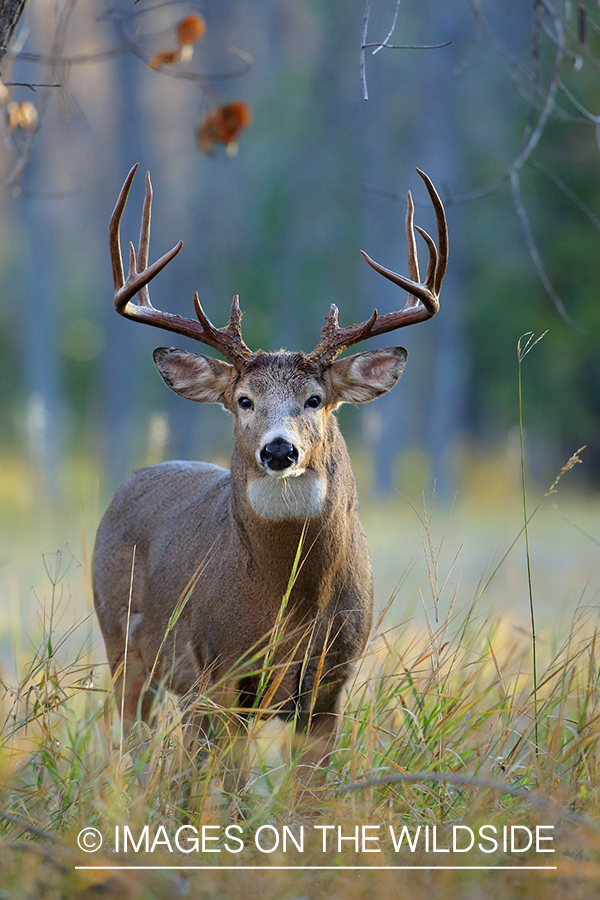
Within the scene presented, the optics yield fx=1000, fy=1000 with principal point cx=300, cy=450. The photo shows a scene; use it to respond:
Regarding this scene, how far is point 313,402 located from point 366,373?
1.16 ft

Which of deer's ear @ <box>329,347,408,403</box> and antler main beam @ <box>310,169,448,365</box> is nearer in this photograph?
antler main beam @ <box>310,169,448,365</box>

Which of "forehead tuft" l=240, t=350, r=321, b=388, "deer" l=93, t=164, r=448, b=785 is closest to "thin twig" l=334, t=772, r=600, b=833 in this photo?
"deer" l=93, t=164, r=448, b=785

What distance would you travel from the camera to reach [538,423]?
23781mm

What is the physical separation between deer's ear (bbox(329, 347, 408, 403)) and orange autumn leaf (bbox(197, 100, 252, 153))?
5.24 feet

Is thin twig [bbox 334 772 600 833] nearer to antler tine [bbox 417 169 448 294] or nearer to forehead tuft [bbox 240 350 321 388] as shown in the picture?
forehead tuft [bbox 240 350 321 388]

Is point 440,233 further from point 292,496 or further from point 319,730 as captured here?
point 319,730

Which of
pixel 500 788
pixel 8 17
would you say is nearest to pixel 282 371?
pixel 8 17

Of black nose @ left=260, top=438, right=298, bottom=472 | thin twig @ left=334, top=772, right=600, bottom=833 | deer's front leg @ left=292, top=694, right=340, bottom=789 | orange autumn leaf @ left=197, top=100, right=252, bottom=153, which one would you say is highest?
orange autumn leaf @ left=197, top=100, right=252, bottom=153

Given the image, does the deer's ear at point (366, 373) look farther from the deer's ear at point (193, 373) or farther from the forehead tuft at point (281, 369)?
the deer's ear at point (193, 373)

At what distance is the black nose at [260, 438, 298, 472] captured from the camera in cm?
424

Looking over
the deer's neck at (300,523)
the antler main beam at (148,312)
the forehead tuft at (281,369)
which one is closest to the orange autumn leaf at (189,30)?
the antler main beam at (148,312)

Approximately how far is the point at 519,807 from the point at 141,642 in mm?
2702

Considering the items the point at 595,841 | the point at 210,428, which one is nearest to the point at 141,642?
the point at 595,841

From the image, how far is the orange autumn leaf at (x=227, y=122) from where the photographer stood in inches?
220
